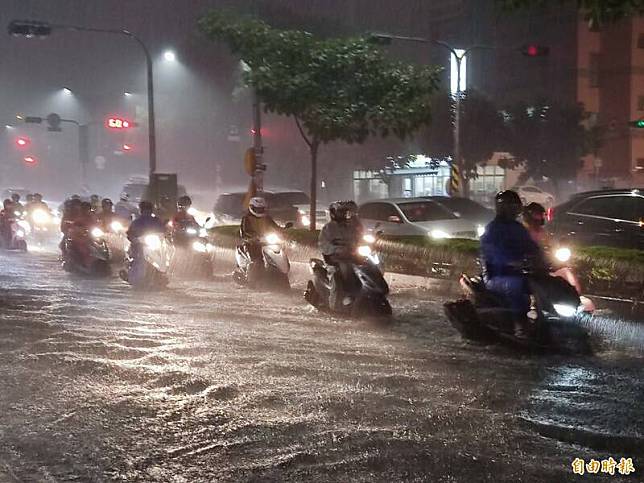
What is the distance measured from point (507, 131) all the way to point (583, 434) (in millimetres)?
42256

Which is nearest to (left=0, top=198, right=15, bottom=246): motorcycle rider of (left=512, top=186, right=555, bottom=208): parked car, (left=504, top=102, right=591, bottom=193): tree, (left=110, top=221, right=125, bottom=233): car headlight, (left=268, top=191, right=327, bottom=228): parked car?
(left=110, top=221, right=125, bottom=233): car headlight

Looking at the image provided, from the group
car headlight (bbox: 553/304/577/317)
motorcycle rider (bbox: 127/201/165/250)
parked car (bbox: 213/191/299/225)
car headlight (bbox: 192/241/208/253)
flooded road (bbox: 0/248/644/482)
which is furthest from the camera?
parked car (bbox: 213/191/299/225)

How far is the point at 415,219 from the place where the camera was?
56.1ft

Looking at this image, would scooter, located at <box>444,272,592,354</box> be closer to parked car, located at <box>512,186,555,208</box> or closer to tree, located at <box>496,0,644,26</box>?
tree, located at <box>496,0,644,26</box>

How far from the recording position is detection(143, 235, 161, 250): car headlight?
1288cm

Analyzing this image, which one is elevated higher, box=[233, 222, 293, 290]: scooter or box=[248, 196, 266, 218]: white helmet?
box=[248, 196, 266, 218]: white helmet

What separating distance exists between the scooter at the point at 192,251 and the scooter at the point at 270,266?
200cm

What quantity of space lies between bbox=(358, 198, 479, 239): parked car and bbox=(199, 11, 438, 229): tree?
1.80m

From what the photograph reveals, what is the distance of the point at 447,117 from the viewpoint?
4578 cm

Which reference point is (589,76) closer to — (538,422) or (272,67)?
(272,67)

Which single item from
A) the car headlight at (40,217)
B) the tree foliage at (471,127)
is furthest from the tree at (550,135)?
the car headlight at (40,217)

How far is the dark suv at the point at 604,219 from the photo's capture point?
1252cm

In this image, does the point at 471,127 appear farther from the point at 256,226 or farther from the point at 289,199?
the point at 256,226

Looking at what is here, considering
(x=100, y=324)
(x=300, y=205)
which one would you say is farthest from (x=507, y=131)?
(x=100, y=324)
